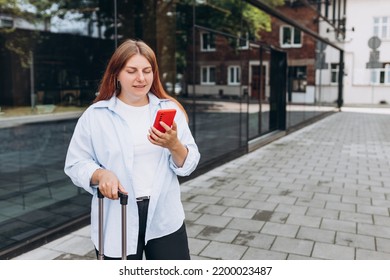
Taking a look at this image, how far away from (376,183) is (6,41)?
19.0 ft

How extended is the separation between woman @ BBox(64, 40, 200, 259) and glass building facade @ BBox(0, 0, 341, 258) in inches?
93.6

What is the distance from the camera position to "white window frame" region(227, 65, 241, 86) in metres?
9.28

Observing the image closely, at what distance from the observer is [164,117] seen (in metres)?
1.81

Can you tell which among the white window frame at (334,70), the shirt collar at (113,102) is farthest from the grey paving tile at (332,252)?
the white window frame at (334,70)

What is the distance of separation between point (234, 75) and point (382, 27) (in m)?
5.13

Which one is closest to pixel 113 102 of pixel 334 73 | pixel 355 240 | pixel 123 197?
pixel 123 197

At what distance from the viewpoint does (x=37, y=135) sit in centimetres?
470

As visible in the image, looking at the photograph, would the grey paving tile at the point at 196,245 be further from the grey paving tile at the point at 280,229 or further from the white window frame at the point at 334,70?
the white window frame at the point at 334,70

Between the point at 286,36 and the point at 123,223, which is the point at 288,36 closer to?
the point at 286,36

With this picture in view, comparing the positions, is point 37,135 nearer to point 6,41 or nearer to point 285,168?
point 6,41

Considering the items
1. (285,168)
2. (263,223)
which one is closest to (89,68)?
(263,223)

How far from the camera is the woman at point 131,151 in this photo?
1981 mm

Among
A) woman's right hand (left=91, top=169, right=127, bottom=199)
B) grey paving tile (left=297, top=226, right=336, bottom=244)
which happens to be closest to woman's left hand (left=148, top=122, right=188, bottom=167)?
woman's right hand (left=91, top=169, right=127, bottom=199)

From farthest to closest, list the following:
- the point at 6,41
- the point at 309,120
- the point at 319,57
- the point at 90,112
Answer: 1. the point at 319,57
2. the point at 309,120
3. the point at 6,41
4. the point at 90,112
